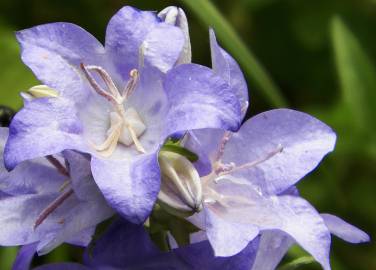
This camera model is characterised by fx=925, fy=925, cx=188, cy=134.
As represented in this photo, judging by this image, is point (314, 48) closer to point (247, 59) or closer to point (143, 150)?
→ point (247, 59)

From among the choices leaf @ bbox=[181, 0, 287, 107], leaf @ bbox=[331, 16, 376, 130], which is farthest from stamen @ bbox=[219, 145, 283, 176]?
leaf @ bbox=[331, 16, 376, 130]

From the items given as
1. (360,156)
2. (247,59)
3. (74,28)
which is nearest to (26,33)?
(74,28)

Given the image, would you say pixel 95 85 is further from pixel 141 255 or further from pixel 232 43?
pixel 232 43

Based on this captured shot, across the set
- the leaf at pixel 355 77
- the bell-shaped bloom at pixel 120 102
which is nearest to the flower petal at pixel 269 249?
the bell-shaped bloom at pixel 120 102

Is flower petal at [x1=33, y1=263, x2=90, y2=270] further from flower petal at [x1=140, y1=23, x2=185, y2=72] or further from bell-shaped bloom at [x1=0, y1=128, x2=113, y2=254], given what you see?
flower petal at [x1=140, y1=23, x2=185, y2=72]

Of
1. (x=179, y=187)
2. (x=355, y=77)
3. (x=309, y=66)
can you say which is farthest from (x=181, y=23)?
(x=309, y=66)

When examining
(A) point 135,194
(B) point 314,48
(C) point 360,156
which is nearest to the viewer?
(A) point 135,194
